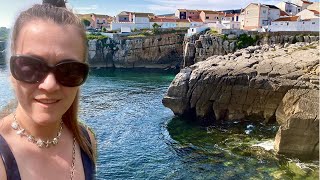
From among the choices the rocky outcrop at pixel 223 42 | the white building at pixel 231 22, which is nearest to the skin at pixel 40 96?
the rocky outcrop at pixel 223 42

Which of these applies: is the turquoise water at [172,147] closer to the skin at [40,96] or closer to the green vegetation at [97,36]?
the skin at [40,96]

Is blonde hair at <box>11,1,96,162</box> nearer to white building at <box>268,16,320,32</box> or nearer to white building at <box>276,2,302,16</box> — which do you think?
white building at <box>268,16,320,32</box>

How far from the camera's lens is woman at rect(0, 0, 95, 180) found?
85.0 inches

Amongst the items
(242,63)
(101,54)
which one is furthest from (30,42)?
(101,54)

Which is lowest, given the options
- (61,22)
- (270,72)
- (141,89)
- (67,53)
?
(141,89)

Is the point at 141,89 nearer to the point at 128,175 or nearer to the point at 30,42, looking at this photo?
the point at 128,175

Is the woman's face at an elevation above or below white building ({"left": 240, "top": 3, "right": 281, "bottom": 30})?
below

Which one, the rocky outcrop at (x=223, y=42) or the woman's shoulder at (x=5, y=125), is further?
the rocky outcrop at (x=223, y=42)

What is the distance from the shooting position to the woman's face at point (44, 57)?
85.3 inches

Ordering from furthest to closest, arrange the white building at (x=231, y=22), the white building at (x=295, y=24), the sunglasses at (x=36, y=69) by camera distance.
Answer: the white building at (x=231, y=22) < the white building at (x=295, y=24) < the sunglasses at (x=36, y=69)

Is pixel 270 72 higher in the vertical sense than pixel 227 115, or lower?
higher

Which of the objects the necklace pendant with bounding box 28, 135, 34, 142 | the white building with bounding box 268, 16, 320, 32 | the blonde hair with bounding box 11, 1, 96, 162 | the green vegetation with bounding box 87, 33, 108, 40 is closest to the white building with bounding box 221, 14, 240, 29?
the white building with bounding box 268, 16, 320, 32

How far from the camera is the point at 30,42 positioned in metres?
2.16

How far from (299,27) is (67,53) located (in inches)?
2517
